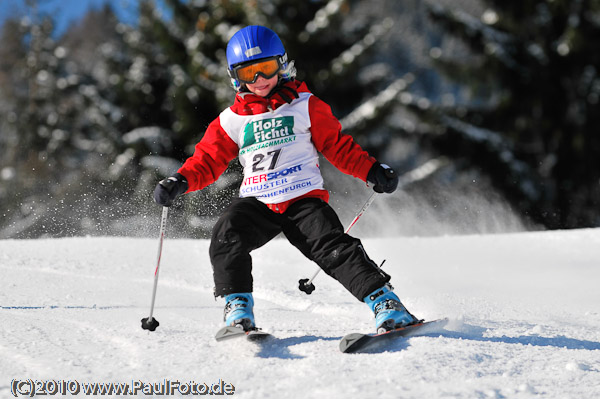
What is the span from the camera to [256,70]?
3.22 m

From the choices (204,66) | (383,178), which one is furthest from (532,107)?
(383,178)

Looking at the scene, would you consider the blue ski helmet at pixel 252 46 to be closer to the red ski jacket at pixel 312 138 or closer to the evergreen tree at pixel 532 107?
the red ski jacket at pixel 312 138

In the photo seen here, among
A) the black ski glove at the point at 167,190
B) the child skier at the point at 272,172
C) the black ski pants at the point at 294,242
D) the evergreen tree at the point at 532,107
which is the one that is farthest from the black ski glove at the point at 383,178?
the evergreen tree at the point at 532,107

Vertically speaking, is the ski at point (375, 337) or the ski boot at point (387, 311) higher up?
the ski boot at point (387, 311)

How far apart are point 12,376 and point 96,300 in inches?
62.7

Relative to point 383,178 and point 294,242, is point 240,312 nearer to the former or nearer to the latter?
point 294,242

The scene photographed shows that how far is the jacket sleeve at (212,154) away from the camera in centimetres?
323

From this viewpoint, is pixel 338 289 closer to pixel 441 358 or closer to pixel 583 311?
pixel 583 311

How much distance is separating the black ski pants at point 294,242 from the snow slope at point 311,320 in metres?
0.29

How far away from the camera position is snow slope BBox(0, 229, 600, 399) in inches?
84.8

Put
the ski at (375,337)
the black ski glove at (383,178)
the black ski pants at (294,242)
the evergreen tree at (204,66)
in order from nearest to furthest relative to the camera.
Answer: the ski at (375,337)
the black ski pants at (294,242)
the black ski glove at (383,178)
the evergreen tree at (204,66)

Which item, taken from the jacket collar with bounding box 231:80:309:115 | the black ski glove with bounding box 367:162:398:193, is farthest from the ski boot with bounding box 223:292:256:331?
the jacket collar with bounding box 231:80:309:115

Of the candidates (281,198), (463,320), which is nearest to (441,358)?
(463,320)

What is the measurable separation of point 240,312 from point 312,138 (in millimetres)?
1028
